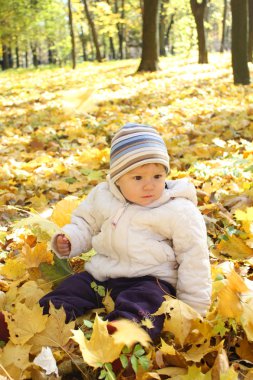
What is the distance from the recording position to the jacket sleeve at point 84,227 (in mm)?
2391

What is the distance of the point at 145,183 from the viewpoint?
2139 mm

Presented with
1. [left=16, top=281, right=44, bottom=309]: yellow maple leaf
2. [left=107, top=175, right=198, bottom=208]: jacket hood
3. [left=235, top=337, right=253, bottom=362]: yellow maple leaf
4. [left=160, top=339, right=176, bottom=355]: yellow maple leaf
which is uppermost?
[left=107, top=175, right=198, bottom=208]: jacket hood

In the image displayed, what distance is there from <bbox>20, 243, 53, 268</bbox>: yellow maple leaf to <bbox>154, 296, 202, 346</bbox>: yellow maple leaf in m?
0.97

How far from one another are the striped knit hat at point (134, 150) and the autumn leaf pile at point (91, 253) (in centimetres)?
45

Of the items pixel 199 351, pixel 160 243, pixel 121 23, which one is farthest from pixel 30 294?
pixel 121 23

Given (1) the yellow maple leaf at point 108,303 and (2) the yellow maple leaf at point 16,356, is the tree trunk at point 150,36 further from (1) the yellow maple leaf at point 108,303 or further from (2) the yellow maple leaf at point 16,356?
(2) the yellow maple leaf at point 16,356

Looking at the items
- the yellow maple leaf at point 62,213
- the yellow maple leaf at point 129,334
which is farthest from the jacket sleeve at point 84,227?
the yellow maple leaf at point 129,334

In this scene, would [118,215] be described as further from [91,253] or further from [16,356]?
[16,356]

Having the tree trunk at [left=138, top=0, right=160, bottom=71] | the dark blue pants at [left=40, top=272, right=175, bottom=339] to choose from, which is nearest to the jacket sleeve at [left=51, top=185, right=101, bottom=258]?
the dark blue pants at [left=40, top=272, right=175, bottom=339]

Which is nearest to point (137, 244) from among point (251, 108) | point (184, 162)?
point (184, 162)

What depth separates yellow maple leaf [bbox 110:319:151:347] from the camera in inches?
63.1

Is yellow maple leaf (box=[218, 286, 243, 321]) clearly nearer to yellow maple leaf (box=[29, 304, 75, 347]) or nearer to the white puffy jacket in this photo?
the white puffy jacket

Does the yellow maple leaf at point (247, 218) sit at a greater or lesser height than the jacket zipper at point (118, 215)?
lesser

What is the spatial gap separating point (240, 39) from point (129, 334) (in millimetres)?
8895
